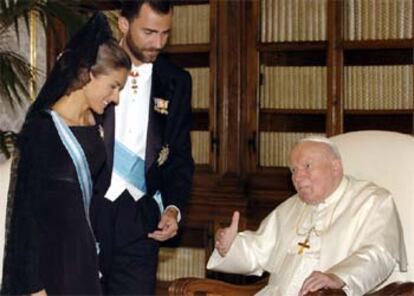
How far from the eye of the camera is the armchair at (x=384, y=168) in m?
3.45

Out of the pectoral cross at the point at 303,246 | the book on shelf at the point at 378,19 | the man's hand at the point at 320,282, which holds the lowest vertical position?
the man's hand at the point at 320,282

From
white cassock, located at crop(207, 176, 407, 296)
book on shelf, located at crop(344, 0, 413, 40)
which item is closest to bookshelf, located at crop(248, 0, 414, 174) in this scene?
book on shelf, located at crop(344, 0, 413, 40)

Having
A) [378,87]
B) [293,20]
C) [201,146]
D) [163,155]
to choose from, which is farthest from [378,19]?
[163,155]

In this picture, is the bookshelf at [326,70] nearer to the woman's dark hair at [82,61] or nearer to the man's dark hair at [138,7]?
the man's dark hair at [138,7]

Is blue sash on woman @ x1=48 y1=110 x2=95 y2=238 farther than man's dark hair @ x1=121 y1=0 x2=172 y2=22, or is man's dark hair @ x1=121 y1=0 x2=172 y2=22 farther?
man's dark hair @ x1=121 y1=0 x2=172 y2=22

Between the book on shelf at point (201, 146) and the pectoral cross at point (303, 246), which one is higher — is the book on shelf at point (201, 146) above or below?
above

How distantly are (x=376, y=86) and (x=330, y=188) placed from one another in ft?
4.20

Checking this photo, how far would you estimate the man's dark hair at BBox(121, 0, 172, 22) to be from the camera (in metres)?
2.99

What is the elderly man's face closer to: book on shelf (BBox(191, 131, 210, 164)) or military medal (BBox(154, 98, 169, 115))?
military medal (BBox(154, 98, 169, 115))

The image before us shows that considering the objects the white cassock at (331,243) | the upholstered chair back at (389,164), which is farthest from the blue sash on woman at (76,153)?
the upholstered chair back at (389,164)

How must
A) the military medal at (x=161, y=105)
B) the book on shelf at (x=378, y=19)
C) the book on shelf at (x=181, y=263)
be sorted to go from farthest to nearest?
the book on shelf at (x=181, y=263), the book on shelf at (x=378, y=19), the military medal at (x=161, y=105)

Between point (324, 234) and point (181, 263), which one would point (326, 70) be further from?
point (324, 234)

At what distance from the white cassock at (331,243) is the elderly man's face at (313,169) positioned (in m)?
0.07

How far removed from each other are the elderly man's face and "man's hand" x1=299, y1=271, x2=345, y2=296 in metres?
0.38
